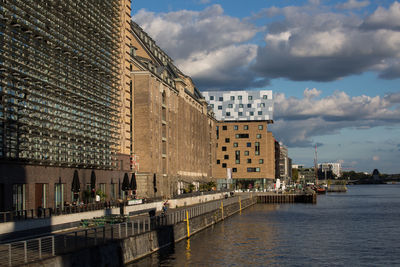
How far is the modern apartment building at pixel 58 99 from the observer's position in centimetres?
4906

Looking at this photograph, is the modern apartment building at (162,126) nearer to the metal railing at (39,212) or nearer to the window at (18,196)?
the metal railing at (39,212)

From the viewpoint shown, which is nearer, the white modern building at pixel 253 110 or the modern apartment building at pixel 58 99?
the modern apartment building at pixel 58 99

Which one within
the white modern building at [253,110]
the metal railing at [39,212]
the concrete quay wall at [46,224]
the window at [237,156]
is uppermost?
the white modern building at [253,110]

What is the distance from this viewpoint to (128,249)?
36531 mm

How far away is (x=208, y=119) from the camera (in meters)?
168

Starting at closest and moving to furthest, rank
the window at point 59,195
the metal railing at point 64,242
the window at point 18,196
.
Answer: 1. the metal railing at point 64,242
2. the window at point 18,196
3. the window at point 59,195

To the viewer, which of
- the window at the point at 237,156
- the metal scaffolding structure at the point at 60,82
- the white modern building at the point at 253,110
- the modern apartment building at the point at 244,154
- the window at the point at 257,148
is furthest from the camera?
the white modern building at the point at 253,110

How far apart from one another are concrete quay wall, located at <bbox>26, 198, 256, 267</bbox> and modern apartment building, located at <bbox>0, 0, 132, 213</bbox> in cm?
1473

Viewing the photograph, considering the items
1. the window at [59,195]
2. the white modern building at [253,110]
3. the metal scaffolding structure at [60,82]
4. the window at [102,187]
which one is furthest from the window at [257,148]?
the window at [59,195]

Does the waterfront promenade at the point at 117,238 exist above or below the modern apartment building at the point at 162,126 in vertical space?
below

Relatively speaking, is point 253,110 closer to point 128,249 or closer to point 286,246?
point 286,246

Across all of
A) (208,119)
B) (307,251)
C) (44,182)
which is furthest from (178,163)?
(307,251)

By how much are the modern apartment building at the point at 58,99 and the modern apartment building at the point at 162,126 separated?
455 inches

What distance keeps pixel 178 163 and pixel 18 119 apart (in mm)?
71163
